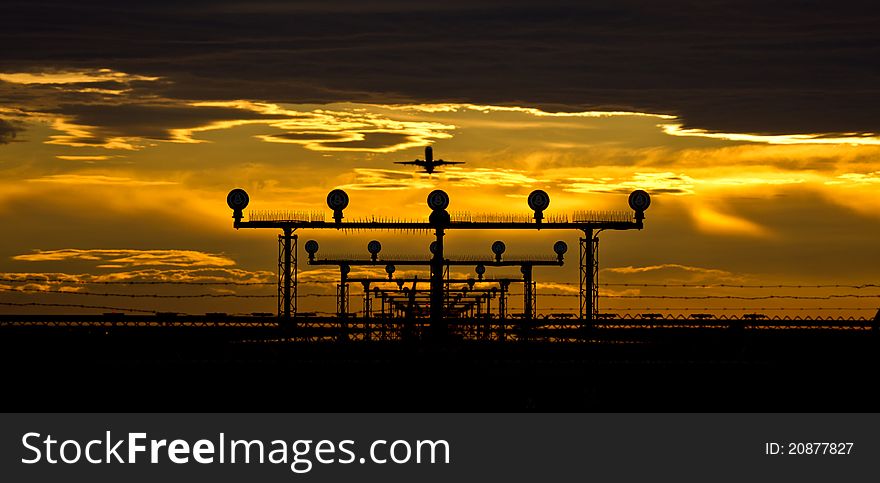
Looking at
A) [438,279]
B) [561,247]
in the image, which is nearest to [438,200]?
[438,279]

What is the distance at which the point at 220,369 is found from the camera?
36.7 meters

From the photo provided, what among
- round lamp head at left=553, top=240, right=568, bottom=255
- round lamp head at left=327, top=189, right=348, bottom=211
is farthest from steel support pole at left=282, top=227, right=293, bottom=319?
round lamp head at left=553, top=240, right=568, bottom=255

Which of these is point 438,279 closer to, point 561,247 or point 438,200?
point 438,200

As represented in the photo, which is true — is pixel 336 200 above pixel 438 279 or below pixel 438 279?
above

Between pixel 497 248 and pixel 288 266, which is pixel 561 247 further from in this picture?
pixel 288 266

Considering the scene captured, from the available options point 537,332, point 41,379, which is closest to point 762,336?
point 537,332

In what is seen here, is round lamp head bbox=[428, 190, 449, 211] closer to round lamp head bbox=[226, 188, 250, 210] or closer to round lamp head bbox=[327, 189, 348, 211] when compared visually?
round lamp head bbox=[327, 189, 348, 211]

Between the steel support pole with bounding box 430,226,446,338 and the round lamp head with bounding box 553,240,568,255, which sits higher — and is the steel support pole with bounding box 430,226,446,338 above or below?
below

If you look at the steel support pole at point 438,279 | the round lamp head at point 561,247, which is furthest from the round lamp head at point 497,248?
the steel support pole at point 438,279

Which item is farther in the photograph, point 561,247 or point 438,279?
point 561,247

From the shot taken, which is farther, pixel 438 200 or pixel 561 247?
pixel 561 247

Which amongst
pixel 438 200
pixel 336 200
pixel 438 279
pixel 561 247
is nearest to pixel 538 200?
pixel 438 200

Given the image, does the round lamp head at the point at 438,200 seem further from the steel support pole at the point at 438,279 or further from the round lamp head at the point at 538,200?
the round lamp head at the point at 538,200

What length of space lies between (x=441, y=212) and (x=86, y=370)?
41553 mm
